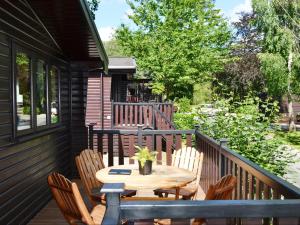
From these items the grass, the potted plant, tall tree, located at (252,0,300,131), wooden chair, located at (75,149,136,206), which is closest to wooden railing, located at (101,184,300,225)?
the potted plant

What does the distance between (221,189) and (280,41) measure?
849 inches

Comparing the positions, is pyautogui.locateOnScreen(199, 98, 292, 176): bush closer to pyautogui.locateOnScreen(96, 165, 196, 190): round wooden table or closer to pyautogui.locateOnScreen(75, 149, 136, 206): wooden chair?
pyautogui.locateOnScreen(96, 165, 196, 190): round wooden table

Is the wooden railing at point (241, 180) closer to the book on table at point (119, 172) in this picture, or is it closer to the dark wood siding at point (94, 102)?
the book on table at point (119, 172)

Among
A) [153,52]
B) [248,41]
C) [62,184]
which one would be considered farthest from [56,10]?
[248,41]

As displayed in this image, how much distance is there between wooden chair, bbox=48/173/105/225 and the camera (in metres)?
→ 3.48

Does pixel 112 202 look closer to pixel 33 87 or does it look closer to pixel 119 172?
pixel 119 172

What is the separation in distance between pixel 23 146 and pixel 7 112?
743 millimetres

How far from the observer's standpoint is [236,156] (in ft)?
13.2

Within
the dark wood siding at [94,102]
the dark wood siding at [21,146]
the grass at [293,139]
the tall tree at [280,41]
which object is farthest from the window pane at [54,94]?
the tall tree at [280,41]

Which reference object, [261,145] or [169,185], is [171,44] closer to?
[261,145]

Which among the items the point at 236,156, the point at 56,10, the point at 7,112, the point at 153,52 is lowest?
the point at 236,156

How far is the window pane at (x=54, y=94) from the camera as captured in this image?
287 inches

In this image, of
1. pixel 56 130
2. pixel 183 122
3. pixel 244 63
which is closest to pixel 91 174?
pixel 56 130

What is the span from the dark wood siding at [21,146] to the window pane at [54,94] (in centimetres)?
26
